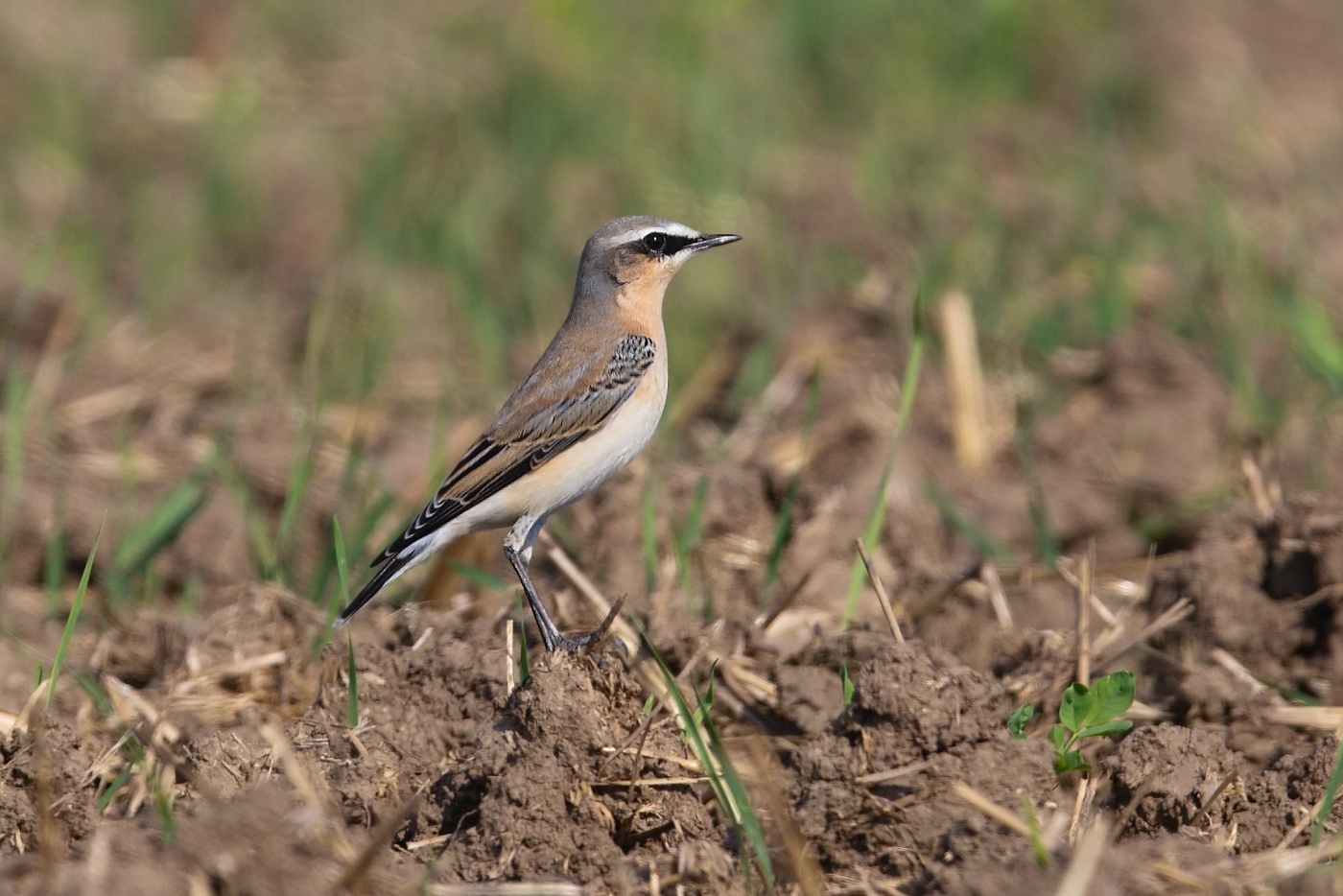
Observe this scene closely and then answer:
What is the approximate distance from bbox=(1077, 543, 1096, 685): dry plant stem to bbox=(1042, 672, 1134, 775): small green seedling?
0.61 metres

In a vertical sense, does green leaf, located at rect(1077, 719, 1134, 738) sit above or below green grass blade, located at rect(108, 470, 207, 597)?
above

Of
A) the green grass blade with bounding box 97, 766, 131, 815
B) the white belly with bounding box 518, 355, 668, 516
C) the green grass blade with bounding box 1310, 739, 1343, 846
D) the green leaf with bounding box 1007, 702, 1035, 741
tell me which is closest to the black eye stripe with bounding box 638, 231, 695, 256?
the white belly with bounding box 518, 355, 668, 516

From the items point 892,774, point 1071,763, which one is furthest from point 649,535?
point 1071,763

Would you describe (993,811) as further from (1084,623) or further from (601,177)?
(601,177)

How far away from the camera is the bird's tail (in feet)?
20.1

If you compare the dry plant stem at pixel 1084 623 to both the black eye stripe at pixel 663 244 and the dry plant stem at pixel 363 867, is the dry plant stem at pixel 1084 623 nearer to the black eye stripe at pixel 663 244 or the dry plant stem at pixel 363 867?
the black eye stripe at pixel 663 244

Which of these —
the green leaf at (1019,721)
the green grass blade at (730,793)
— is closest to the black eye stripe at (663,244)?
the green grass blade at (730,793)

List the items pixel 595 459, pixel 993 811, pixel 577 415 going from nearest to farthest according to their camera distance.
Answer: pixel 993 811
pixel 595 459
pixel 577 415

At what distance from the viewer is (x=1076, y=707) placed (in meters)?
5.15

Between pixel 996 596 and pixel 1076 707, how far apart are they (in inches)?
56.4

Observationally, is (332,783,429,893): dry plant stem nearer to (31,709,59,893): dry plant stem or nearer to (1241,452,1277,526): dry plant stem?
(31,709,59,893): dry plant stem

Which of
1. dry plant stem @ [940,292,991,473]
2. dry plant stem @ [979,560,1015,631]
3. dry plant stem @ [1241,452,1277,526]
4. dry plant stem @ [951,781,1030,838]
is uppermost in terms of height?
dry plant stem @ [951,781,1030,838]

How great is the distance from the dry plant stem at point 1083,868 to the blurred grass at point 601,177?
5141 mm

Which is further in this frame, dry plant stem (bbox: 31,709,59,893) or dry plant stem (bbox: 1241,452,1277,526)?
dry plant stem (bbox: 1241,452,1277,526)
